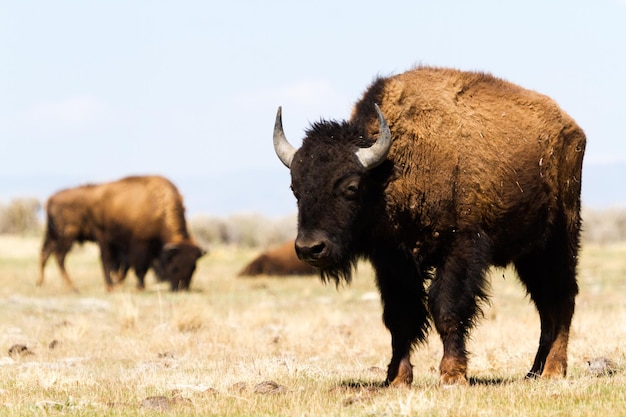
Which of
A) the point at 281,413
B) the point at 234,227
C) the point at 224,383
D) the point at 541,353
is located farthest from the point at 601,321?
the point at 234,227

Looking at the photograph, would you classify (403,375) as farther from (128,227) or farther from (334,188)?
(128,227)

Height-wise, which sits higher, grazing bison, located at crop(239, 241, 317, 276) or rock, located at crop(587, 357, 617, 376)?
grazing bison, located at crop(239, 241, 317, 276)

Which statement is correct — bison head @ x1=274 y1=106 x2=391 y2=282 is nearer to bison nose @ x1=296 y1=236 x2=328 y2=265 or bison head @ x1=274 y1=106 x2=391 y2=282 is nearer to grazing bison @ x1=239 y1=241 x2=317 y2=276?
bison nose @ x1=296 y1=236 x2=328 y2=265

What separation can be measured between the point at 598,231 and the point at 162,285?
46.4 metres

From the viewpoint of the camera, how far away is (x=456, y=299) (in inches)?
342

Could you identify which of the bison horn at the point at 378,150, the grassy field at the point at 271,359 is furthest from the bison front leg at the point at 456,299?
the bison horn at the point at 378,150

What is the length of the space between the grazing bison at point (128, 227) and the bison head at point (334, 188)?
16757mm

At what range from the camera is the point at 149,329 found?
611 inches

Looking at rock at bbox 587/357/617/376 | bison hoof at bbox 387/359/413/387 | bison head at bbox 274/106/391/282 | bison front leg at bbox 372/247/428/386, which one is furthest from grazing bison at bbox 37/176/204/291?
bison head at bbox 274/106/391/282

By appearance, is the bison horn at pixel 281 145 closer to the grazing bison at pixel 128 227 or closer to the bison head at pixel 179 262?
the bison head at pixel 179 262

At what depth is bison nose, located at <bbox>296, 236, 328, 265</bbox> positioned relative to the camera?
318 inches

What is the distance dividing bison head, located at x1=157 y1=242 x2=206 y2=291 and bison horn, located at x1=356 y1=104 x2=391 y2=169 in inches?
655

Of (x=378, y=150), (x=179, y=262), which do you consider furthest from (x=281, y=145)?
(x=179, y=262)

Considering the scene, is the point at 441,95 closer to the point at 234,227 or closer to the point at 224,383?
the point at 224,383
